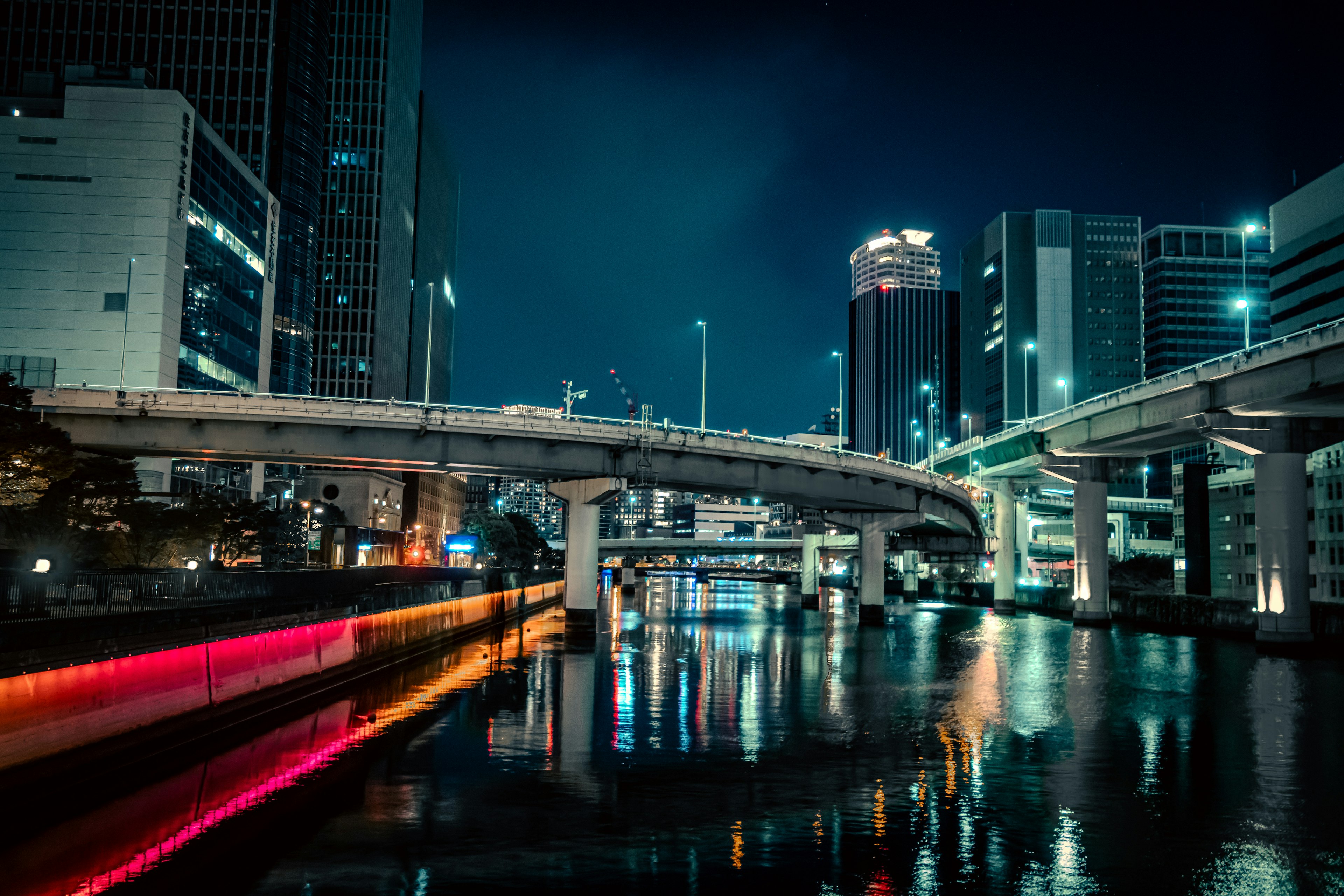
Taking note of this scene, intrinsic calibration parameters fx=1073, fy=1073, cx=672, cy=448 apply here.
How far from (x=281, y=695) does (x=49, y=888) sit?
40.8ft

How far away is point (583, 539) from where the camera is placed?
5450 centimetres

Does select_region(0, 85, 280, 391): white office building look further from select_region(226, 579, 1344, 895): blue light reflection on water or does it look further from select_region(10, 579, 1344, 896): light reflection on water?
select_region(226, 579, 1344, 895): blue light reflection on water

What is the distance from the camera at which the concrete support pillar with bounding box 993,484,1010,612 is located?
9388 cm

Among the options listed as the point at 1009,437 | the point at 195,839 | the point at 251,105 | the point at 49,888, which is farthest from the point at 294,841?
the point at 251,105

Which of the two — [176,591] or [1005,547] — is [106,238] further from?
[1005,547]

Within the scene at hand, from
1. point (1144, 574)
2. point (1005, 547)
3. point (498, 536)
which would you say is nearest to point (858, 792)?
point (1005, 547)

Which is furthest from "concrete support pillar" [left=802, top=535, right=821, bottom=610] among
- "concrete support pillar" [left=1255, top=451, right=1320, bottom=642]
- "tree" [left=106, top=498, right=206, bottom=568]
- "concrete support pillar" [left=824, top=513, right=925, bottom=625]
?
"tree" [left=106, top=498, right=206, bottom=568]

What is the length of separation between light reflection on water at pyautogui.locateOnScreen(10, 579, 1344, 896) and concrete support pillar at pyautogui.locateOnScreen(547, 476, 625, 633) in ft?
66.7

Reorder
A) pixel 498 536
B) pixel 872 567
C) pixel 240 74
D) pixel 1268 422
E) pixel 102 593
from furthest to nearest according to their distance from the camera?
pixel 498 536 < pixel 240 74 < pixel 872 567 < pixel 1268 422 < pixel 102 593

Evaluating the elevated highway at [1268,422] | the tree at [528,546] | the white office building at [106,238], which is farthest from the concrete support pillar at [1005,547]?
the white office building at [106,238]

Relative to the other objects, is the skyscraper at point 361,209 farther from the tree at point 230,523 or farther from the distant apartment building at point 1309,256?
the distant apartment building at point 1309,256

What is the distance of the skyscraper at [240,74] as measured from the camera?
117688 mm

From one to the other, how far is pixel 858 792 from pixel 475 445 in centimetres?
3708

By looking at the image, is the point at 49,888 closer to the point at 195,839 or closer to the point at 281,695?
the point at 195,839
